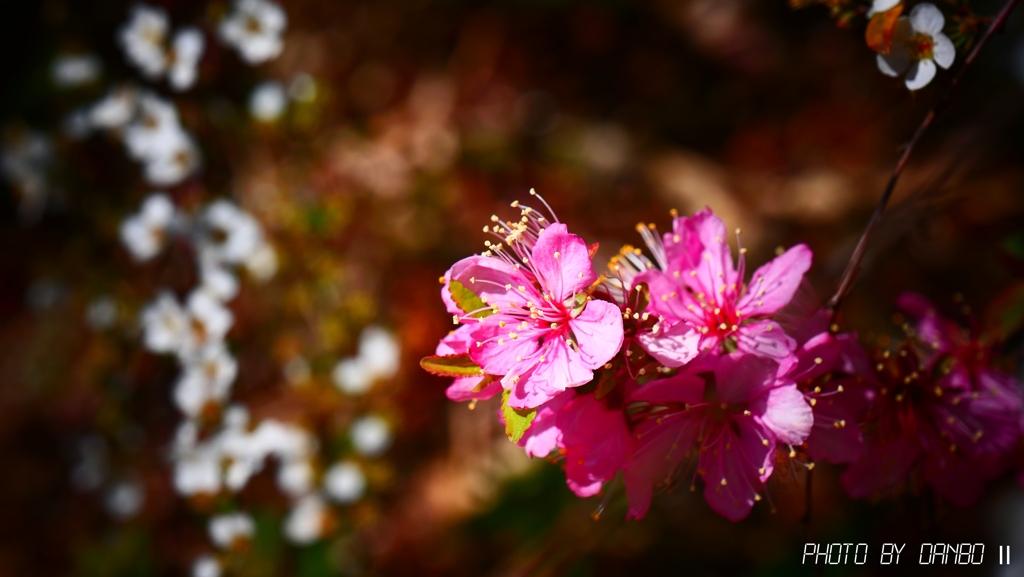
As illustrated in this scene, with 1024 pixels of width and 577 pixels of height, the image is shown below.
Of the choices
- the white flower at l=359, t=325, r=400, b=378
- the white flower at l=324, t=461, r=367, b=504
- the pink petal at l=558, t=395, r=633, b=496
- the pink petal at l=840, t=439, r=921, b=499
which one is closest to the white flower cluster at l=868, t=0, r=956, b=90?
the pink petal at l=840, t=439, r=921, b=499

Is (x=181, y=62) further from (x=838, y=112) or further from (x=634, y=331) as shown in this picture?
(x=838, y=112)

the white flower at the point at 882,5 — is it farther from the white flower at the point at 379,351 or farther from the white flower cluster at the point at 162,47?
the white flower cluster at the point at 162,47

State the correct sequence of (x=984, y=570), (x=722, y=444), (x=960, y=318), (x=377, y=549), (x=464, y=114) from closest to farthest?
(x=722, y=444)
(x=984, y=570)
(x=960, y=318)
(x=377, y=549)
(x=464, y=114)

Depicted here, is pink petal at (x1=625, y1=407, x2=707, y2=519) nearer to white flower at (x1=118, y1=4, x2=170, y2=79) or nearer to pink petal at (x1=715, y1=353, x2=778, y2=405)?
pink petal at (x1=715, y1=353, x2=778, y2=405)

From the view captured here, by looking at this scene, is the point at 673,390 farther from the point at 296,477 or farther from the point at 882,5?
the point at 296,477

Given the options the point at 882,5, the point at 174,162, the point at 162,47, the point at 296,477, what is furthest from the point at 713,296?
the point at 162,47

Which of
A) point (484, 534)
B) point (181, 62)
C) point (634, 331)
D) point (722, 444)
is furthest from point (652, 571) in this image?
point (181, 62)
